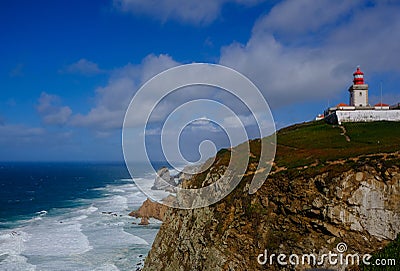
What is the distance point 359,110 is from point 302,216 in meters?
22.0

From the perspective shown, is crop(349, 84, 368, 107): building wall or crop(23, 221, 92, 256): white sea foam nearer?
crop(23, 221, 92, 256): white sea foam

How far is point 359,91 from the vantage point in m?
40.3

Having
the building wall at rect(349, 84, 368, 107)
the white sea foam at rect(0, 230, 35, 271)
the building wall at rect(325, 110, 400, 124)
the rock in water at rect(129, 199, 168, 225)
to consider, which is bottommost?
the white sea foam at rect(0, 230, 35, 271)

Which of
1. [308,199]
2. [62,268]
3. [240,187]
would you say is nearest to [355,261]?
[308,199]

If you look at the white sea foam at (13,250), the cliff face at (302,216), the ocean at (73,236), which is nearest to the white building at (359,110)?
the cliff face at (302,216)

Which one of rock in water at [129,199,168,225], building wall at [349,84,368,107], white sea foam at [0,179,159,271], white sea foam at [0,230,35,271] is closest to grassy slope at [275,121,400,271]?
building wall at [349,84,368,107]

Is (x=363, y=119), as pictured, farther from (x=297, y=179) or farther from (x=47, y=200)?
(x=47, y=200)

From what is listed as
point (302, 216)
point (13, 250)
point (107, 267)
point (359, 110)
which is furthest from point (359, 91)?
point (13, 250)

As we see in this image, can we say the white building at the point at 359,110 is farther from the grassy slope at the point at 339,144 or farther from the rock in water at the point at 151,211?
the rock in water at the point at 151,211

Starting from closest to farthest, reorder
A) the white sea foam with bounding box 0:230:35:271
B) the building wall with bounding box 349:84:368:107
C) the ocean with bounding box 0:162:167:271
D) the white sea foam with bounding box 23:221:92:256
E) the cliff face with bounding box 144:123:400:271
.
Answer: the cliff face with bounding box 144:123:400:271 < the white sea foam with bounding box 0:230:35:271 < the ocean with bounding box 0:162:167:271 < the white sea foam with bounding box 23:221:92:256 < the building wall with bounding box 349:84:368:107

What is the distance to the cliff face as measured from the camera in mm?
18672

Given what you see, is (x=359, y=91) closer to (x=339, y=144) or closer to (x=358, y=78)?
(x=358, y=78)

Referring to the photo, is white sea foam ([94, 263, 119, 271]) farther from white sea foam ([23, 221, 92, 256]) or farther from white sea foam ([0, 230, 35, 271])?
white sea foam ([0, 230, 35, 271])

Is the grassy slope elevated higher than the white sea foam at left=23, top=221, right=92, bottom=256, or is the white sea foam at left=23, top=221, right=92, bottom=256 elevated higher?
the grassy slope
